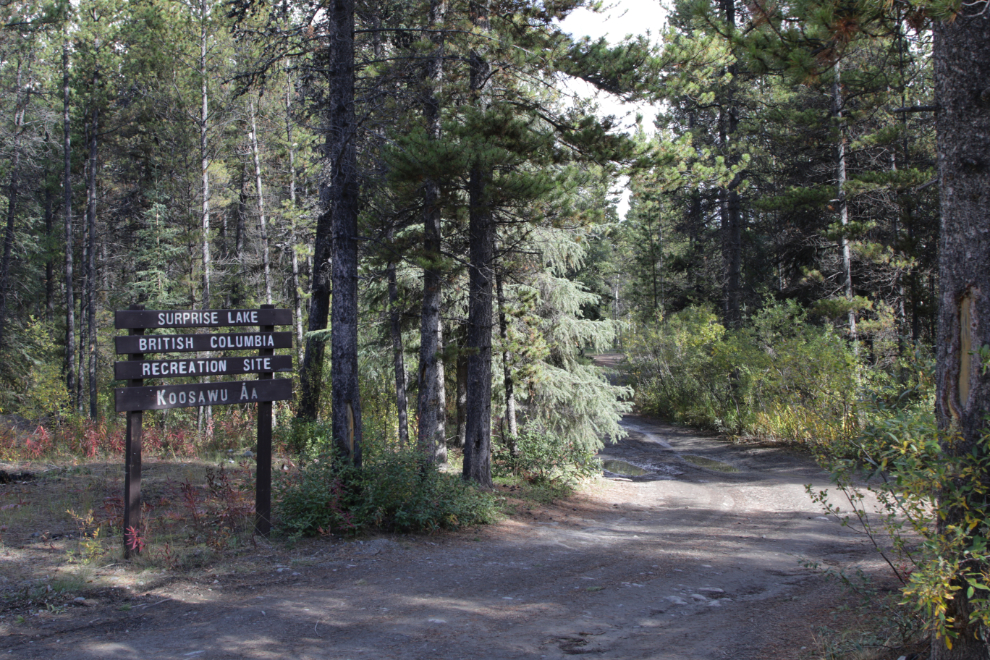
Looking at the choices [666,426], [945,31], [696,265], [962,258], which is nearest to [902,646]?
[962,258]

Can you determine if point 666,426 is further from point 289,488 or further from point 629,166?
point 289,488

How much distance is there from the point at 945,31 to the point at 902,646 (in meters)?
4.27

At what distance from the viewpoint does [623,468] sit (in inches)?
707

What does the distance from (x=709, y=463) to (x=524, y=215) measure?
11399 mm

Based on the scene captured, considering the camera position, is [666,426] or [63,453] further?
[666,426]

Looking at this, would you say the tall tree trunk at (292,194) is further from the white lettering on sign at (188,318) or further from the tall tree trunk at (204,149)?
the white lettering on sign at (188,318)

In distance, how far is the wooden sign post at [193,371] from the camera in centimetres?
703

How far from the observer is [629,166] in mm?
10625

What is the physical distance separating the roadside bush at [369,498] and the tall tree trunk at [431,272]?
1055mm

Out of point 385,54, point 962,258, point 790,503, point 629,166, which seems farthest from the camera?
point 385,54

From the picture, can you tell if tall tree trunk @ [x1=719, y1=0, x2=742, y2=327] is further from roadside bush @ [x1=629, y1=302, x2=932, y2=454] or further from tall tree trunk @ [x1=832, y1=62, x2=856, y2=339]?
tall tree trunk @ [x1=832, y1=62, x2=856, y2=339]

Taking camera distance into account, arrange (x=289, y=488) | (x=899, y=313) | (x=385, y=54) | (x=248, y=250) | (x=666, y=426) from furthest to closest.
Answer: (x=248, y=250) → (x=666, y=426) → (x=899, y=313) → (x=385, y=54) → (x=289, y=488)

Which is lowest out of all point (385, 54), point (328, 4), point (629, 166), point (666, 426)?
point (666, 426)

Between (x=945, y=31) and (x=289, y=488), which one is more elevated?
(x=945, y=31)
